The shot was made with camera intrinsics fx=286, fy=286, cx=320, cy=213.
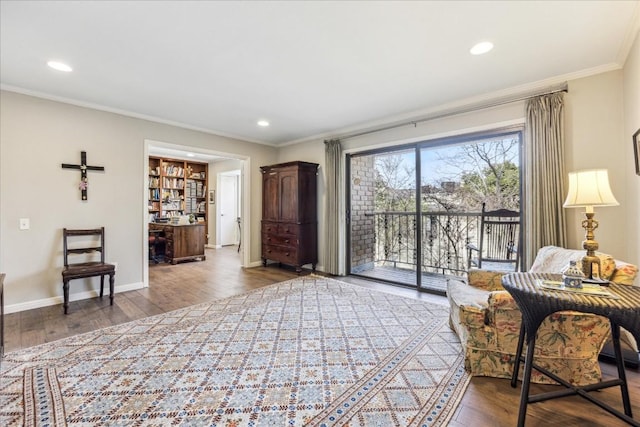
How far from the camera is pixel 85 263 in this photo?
3564 millimetres

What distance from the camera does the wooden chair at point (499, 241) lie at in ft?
11.4

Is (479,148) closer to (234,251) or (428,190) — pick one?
(428,190)

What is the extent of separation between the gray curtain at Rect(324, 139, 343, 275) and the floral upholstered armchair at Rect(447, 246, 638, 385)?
9.26 ft

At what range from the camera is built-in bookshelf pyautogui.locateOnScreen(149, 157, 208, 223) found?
7.34 meters

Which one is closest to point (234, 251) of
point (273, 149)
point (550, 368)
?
point (273, 149)

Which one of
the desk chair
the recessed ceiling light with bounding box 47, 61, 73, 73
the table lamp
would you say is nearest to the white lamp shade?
the table lamp

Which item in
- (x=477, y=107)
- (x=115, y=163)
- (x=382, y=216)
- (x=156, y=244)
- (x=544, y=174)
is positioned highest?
(x=477, y=107)

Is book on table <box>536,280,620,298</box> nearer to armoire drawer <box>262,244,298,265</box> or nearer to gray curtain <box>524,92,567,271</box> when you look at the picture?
gray curtain <box>524,92,567,271</box>

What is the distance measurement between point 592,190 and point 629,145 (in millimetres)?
1254

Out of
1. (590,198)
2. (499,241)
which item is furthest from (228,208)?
(590,198)

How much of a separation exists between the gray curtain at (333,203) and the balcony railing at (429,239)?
0.77 m

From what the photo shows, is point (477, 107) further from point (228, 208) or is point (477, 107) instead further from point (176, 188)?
point (176, 188)

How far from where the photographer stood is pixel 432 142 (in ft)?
12.8

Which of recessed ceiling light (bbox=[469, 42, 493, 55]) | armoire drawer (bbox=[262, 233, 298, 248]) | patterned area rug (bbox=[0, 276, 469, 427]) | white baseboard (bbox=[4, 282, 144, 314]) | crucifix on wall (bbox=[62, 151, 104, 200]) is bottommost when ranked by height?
patterned area rug (bbox=[0, 276, 469, 427])
